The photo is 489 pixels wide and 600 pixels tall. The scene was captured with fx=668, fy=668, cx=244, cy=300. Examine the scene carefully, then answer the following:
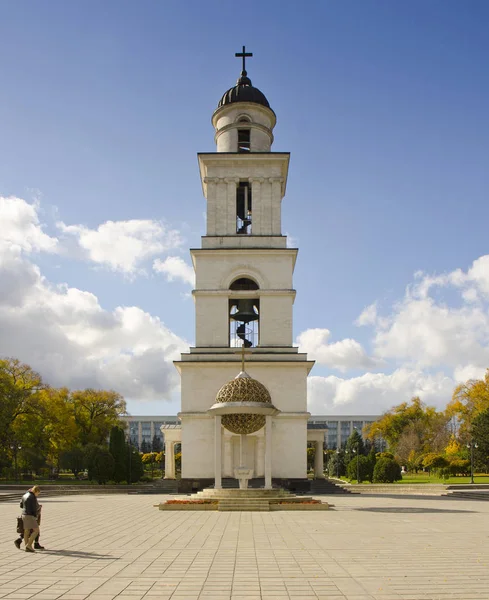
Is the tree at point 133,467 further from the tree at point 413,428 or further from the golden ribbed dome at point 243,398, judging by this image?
the tree at point 413,428

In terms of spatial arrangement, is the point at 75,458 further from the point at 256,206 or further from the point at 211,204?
the point at 256,206

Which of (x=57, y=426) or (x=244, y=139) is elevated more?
(x=244, y=139)

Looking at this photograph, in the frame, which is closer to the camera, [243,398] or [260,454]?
[243,398]

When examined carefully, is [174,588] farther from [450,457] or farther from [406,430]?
[406,430]

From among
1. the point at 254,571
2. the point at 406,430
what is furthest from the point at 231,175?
the point at 406,430

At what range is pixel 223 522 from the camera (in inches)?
805

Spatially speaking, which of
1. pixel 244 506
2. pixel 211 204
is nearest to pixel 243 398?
pixel 244 506

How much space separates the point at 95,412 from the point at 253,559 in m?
53.9

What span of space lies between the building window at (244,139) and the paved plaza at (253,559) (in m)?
26.0

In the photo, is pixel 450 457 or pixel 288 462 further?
pixel 450 457

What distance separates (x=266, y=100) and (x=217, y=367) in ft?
56.3

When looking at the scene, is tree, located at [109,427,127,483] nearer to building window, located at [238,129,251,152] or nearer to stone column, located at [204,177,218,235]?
stone column, located at [204,177,218,235]

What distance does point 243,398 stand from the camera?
27.4 meters

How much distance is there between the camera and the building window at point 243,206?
4072 cm
